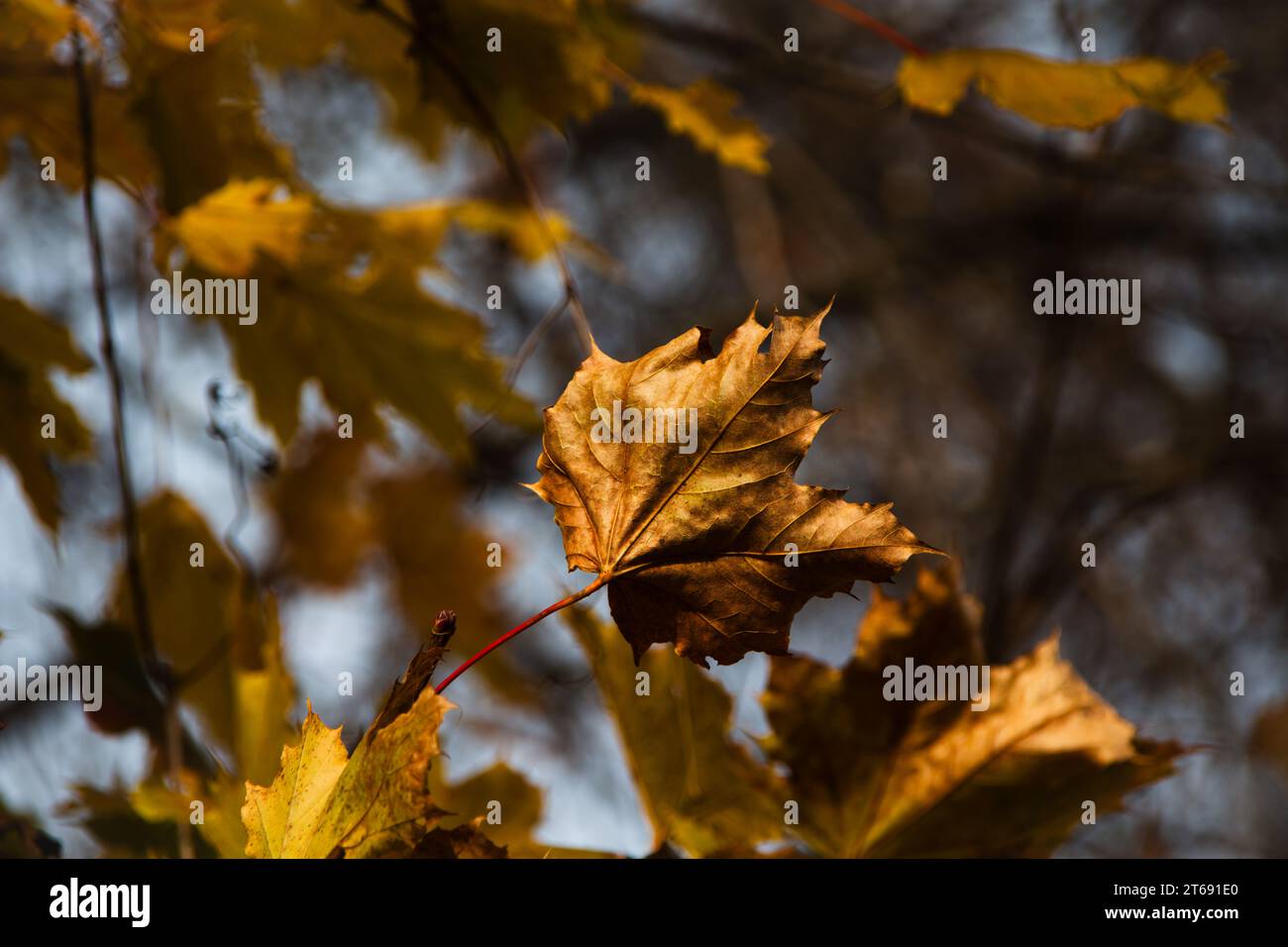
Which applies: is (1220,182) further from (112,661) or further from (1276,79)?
(1276,79)

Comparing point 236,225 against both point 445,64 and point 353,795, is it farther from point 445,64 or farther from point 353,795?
point 353,795

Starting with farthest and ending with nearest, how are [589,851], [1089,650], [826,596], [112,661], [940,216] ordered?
[940,216] < [1089,650] < [112,661] < [589,851] < [826,596]

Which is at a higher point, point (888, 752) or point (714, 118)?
point (714, 118)

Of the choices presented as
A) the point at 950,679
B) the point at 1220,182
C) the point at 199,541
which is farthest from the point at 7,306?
the point at 1220,182

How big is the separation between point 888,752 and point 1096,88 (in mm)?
397

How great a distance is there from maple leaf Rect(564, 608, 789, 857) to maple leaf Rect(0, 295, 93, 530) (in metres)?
0.43

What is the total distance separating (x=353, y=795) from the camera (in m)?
0.39

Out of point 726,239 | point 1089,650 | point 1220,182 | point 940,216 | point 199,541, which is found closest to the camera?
point 199,541

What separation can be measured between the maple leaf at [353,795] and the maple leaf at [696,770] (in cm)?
18

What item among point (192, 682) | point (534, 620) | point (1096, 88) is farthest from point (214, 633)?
point (1096, 88)

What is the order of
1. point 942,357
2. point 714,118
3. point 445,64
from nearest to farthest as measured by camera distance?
point 445,64 < point 714,118 < point 942,357

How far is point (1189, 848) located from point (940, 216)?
1426 millimetres

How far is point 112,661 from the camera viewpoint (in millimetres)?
724

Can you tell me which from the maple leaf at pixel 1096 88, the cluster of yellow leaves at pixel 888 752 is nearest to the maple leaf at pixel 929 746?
the cluster of yellow leaves at pixel 888 752
